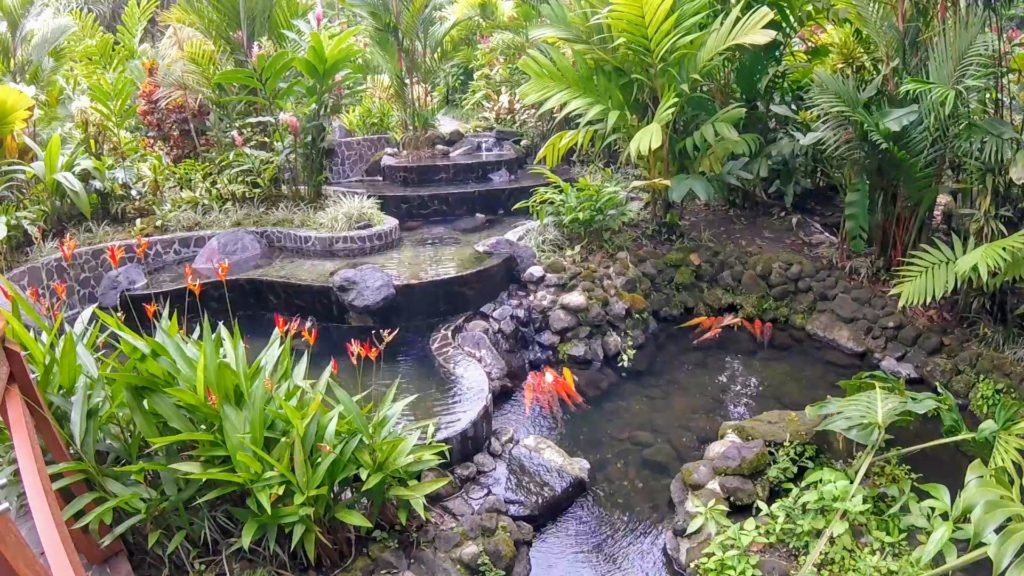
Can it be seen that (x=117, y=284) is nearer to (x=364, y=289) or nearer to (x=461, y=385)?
(x=364, y=289)

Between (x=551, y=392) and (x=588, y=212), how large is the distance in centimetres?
198

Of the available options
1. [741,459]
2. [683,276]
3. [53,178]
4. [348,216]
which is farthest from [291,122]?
[741,459]

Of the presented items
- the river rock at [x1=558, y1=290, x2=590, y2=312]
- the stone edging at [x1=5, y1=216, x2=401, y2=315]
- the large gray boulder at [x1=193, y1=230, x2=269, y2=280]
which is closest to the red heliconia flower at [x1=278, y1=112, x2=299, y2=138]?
the stone edging at [x1=5, y1=216, x2=401, y2=315]

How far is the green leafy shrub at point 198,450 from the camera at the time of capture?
246 cm

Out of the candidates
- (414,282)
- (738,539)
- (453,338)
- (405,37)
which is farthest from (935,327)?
(405,37)

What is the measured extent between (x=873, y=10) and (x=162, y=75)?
270 inches

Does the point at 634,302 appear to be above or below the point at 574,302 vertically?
below

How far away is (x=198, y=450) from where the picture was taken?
2.50 metres

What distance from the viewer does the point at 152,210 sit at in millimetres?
6980

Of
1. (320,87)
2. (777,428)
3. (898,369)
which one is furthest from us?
(320,87)

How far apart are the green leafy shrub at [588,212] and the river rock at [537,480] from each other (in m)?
2.64

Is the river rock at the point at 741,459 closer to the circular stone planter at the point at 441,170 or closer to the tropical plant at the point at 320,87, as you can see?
the tropical plant at the point at 320,87

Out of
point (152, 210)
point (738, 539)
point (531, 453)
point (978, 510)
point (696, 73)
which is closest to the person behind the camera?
point (978, 510)

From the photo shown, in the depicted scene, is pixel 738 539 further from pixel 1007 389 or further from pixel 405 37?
pixel 405 37
